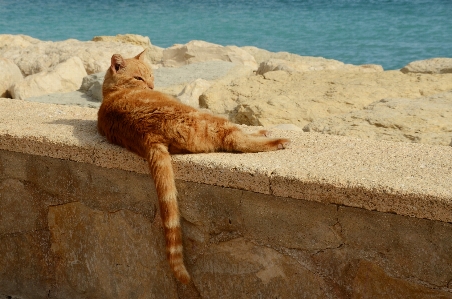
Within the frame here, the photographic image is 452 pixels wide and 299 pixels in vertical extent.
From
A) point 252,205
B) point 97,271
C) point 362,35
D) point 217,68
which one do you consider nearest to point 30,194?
point 97,271

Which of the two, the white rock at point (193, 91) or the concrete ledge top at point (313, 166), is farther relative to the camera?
the white rock at point (193, 91)

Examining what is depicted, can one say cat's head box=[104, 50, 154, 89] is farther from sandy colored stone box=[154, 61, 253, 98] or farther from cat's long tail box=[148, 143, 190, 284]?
sandy colored stone box=[154, 61, 253, 98]

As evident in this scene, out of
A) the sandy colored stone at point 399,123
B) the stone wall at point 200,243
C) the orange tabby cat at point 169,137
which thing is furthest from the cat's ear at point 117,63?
the sandy colored stone at point 399,123

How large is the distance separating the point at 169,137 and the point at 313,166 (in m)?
0.65

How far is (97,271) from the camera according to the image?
324 cm

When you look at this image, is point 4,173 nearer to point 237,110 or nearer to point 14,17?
point 237,110

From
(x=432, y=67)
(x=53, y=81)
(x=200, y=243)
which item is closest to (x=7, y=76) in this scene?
(x=53, y=81)

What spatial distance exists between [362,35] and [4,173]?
23257 mm

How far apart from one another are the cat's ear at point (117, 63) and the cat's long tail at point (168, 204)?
3.44ft

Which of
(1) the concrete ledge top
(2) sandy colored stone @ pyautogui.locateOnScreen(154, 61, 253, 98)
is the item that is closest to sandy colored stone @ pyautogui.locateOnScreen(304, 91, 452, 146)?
(1) the concrete ledge top

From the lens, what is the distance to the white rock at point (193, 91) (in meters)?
6.08

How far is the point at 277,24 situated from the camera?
29172 mm

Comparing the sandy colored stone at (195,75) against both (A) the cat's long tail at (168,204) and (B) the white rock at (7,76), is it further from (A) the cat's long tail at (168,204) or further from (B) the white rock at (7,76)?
(A) the cat's long tail at (168,204)

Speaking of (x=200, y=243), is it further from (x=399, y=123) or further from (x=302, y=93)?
(x=302, y=93)
